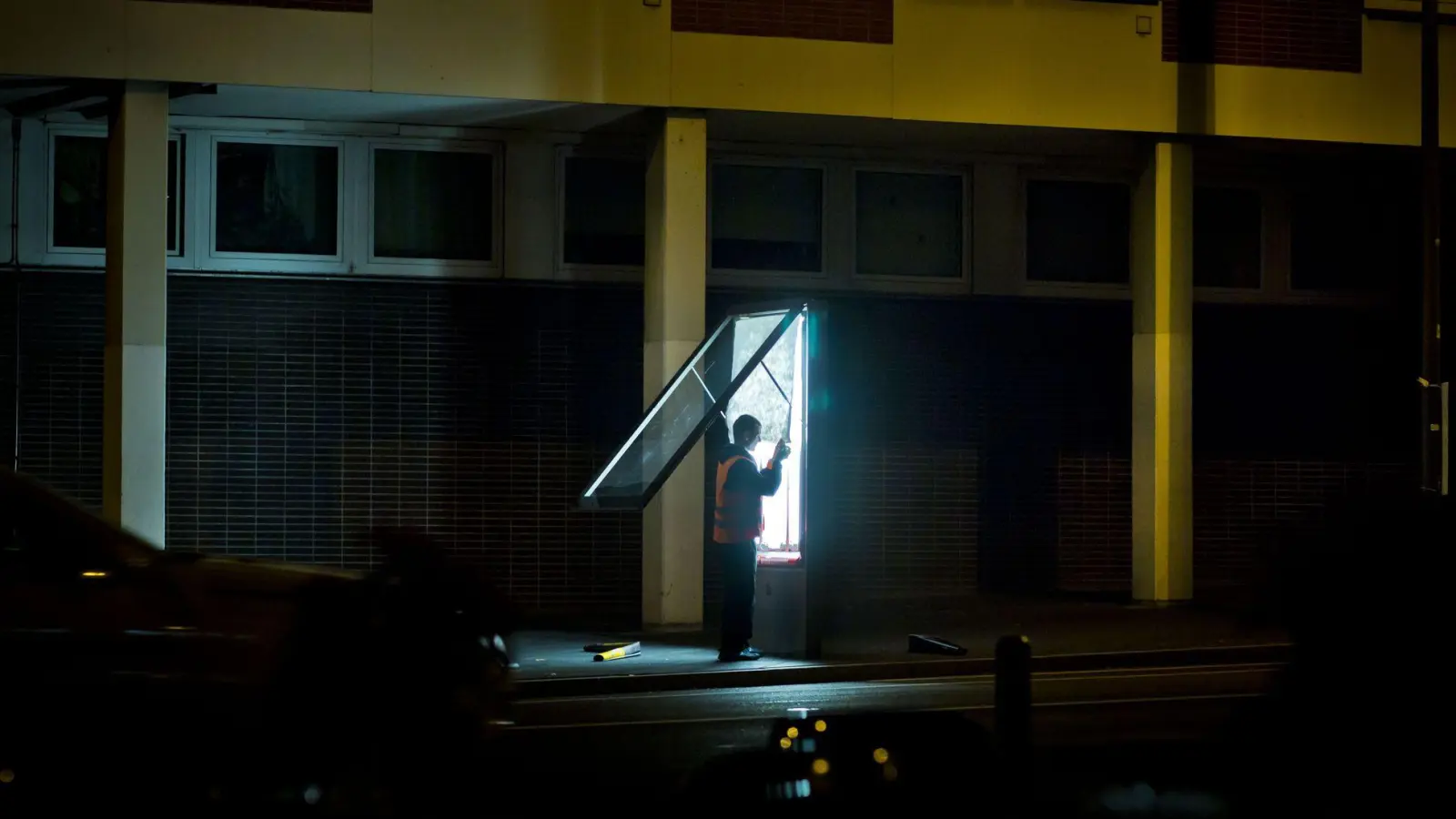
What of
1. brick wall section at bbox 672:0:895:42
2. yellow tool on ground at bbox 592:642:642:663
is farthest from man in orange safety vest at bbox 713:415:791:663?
brick wall section at bbox 672:0:895:42

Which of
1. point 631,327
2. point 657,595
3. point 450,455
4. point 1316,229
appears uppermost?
point 1316,229

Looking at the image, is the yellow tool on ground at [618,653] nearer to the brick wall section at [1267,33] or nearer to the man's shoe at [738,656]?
the man's shoe at [738,656]

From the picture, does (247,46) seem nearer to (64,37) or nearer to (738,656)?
(64,37)

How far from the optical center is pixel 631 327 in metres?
17.0

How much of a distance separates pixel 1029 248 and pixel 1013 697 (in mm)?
13123

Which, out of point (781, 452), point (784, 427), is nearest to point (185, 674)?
point (781, 452)

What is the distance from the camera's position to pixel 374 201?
53.7 feet

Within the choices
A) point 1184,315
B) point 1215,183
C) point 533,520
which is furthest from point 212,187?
point 1215,183

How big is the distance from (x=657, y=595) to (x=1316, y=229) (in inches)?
368

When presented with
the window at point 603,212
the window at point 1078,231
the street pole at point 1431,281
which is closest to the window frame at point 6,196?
the window at point 603,212

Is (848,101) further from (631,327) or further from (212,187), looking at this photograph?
(212,187)

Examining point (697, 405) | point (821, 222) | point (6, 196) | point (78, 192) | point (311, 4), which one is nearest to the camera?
point (311, 4)

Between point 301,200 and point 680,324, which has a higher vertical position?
point 301,200

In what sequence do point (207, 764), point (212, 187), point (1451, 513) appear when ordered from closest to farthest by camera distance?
point (1451, 513), point (207, 764), point (212, 187)
